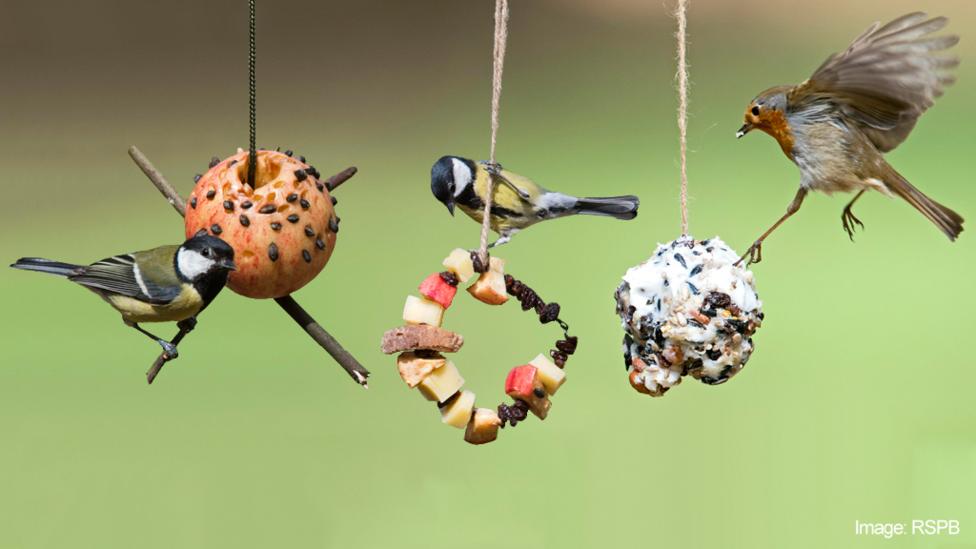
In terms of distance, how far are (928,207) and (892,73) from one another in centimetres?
22

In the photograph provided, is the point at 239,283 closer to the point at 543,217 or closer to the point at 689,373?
the point at 543,217

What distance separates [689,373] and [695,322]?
96mm

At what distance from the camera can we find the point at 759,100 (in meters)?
1.82

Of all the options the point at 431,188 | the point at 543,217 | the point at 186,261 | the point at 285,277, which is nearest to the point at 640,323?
the point at 543,217

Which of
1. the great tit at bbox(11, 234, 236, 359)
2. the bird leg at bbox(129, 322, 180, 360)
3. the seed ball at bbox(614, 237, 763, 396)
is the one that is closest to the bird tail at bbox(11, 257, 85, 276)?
the great tit at bbox(11, 234, 236, 359)

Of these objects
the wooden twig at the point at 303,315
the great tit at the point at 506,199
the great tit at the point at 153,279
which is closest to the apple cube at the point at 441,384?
the wooden twig at the point at 303,315

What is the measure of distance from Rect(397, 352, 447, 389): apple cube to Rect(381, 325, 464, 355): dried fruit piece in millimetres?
22

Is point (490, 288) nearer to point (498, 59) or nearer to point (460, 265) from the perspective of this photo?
point (460, 265)

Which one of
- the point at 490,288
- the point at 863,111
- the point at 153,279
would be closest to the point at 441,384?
the point at 490,288

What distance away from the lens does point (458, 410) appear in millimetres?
1803

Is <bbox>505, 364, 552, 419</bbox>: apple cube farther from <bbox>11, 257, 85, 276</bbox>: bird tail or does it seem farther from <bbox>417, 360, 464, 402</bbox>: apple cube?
<bbox>11, 257, 85, 276</bbox>: bird tail

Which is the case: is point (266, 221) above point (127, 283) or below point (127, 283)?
above

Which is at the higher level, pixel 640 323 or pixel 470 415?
pixel 640 323

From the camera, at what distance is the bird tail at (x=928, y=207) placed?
5.68ft
